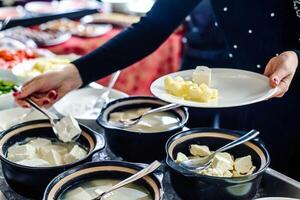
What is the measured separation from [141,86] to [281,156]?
120 centimetres

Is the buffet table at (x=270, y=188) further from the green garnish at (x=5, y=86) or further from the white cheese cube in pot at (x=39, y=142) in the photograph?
the green garnish at (x=5, y=86)

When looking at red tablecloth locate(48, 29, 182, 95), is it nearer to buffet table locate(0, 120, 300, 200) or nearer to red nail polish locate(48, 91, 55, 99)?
red nail polish locate(48, 91, 55, 99)

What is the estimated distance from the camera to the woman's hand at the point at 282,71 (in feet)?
3.14

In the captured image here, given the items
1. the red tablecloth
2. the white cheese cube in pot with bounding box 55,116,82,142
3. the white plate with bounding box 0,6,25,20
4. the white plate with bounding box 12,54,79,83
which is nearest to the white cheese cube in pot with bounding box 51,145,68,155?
the white cheese cube in pot with bounding box 55,116,82,142

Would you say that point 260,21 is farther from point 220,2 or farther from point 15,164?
point 15,164

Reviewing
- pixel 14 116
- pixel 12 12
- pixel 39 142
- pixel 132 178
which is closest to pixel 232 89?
pixel 132 178

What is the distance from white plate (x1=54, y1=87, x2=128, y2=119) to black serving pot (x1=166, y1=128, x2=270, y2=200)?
1.12ft

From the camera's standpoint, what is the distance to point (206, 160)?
924mm

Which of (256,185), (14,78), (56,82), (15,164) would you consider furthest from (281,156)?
(14,78)

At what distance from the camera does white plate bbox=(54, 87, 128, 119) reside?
1290mm

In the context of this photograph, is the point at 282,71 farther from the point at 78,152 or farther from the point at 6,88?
the point at 6,88

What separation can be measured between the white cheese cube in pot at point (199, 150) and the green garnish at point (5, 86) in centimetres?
73

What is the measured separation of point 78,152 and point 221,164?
0.28m

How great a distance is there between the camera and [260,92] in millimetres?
967
